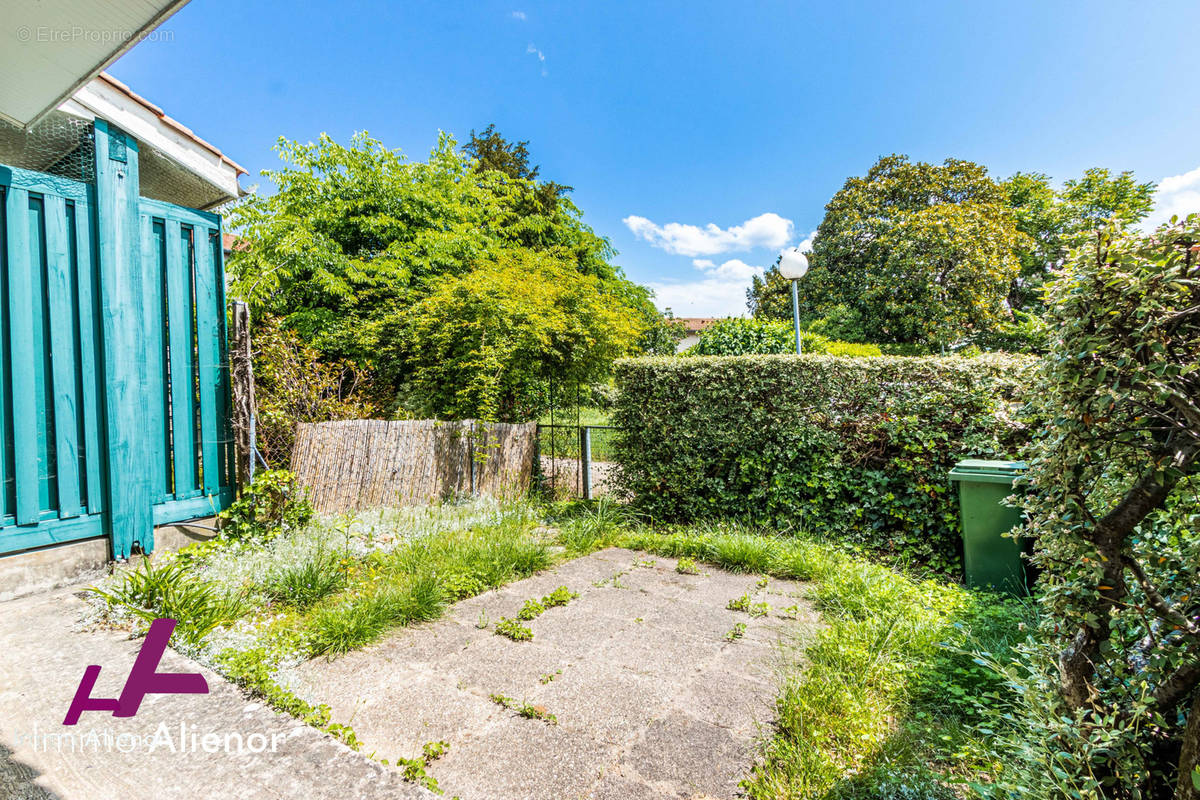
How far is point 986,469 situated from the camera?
12.5ft

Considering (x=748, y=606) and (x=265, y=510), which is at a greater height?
(x=265, y=510)

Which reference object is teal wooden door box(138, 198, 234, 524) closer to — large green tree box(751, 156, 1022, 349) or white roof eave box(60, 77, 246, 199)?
white roof eave box(60, 77, 246, 199)

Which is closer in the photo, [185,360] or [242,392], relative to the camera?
[185,360]

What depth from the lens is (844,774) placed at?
194 cm

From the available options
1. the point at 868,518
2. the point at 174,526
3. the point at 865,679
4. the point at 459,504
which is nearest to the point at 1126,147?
the point at 868,518

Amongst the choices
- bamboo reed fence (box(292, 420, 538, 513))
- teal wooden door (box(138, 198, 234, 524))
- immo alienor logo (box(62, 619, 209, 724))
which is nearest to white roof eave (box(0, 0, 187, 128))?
teal wooden door (box(138, 198, 234, 524))

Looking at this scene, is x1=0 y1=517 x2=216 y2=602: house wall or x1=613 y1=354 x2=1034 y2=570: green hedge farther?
x1=613 y1=354 x2=1034 y2=570: green hedge

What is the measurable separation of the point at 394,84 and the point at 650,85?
15.9ft

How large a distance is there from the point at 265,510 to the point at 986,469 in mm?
5733

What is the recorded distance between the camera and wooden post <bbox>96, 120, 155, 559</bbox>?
3375 mm

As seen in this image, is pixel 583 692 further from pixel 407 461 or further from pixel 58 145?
pixel 58 145

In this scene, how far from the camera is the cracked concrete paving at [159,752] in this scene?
1486 millimetres

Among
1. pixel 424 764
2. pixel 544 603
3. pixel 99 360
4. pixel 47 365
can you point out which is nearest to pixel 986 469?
pixel 544 603

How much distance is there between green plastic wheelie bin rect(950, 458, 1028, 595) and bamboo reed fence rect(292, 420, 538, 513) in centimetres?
488
